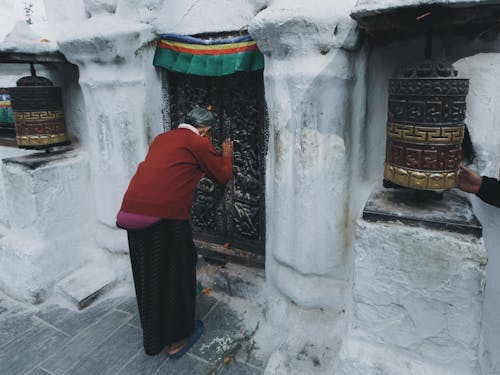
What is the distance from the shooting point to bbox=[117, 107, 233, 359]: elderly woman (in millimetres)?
2725

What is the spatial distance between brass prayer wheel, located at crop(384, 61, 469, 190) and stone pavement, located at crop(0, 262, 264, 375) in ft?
6.12

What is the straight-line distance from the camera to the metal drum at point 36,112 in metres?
3.68

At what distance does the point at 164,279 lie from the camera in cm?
292

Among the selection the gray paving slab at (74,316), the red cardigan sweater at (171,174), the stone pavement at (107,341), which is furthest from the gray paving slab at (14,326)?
the red cardigan sweater at (171,174)

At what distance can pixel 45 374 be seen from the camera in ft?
9.55

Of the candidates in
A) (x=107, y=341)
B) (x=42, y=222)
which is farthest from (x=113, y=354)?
(x=42, y=222)

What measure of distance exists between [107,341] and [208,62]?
7.99 feet

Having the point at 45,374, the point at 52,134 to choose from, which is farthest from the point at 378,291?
the point at 52,134

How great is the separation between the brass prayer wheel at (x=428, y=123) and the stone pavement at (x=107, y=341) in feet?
6.12

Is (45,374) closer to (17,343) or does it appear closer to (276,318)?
(17,343)

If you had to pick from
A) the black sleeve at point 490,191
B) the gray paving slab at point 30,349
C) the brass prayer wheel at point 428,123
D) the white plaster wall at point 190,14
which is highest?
the white plaster wall at point 190,14

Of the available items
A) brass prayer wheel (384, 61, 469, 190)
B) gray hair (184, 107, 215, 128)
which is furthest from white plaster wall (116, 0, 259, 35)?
brass prayer wheel (384, 61, 469, 190)

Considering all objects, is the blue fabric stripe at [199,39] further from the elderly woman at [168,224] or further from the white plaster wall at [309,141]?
the elderly woman at [168,224]

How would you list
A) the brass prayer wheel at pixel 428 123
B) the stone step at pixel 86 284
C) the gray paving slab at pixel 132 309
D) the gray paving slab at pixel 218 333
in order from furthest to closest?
the stone step at pixel 86 284 < the gray paving slab at pixel 132 309 < the gray paving slab at pixel 218 333 < the brass prayer wheel at pixel 428 123
